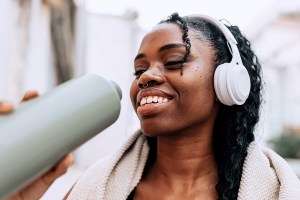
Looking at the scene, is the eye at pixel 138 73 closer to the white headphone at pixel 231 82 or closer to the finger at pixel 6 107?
the white headphone at pixel 231 82

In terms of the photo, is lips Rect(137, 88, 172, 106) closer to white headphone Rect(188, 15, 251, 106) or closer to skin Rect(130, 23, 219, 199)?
skin Rect(130, 23, 219, 199)

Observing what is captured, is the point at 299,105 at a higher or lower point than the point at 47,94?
lower

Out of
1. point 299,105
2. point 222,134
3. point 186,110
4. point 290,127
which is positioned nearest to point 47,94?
point 186,110

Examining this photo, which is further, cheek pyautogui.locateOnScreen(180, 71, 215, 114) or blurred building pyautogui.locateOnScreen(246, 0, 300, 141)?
blurred building pyautogui.locateOnScreen(246, 0, 300, 141)

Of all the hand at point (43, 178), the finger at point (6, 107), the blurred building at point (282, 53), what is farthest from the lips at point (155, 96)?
the blurred building at point (282, 53)

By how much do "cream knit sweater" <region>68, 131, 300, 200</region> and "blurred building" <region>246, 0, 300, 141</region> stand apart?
293 inches

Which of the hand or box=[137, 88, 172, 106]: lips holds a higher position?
box=[137, 88, 172, 106]: lips

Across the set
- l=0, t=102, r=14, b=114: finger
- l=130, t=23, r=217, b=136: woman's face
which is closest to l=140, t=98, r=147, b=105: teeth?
l=130, t=23, r=217, b=136: woman's face

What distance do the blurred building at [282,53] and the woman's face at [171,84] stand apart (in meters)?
7.50

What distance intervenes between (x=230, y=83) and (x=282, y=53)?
9503 mm

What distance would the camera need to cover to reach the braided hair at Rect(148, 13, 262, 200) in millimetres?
1312

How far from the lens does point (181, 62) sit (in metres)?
1.22

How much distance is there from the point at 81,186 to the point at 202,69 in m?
0.51

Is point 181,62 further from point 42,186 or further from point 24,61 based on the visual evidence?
point 24,61
